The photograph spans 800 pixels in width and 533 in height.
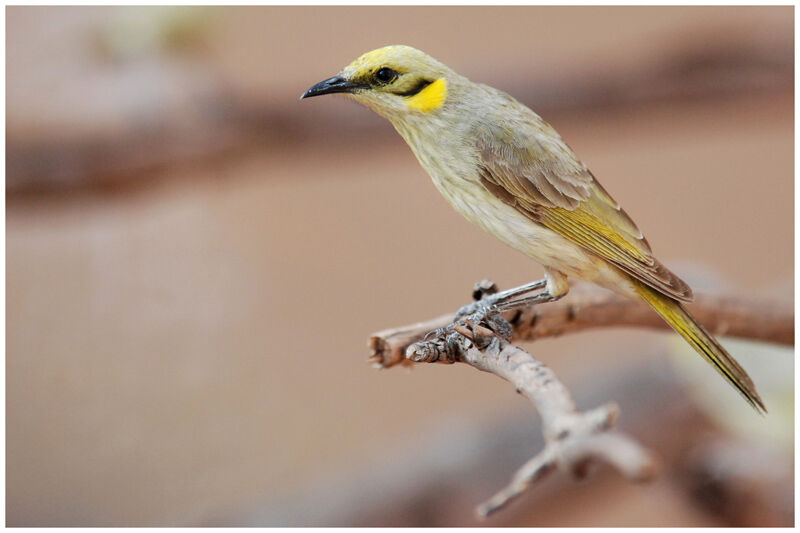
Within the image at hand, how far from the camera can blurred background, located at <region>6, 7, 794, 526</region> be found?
1411 millimetres

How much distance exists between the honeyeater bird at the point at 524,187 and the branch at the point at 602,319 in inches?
4.0

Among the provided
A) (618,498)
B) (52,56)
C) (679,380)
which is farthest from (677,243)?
(52,56)

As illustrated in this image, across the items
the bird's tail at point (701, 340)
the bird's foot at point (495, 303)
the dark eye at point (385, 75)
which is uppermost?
the dark eye at point (385, 75)

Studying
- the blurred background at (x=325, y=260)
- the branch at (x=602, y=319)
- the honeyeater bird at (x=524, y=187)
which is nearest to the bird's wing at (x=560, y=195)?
the honeyeater bird at (x=524, y=187)

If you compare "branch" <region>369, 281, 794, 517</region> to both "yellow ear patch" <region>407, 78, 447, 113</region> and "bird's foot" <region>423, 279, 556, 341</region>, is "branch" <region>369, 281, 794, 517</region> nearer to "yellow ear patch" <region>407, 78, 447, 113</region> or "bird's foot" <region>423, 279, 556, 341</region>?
"bird's foot" <region>423, 279, 556, 341</region>

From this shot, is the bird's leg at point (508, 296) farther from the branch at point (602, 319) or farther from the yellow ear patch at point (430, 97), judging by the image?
the yellow ear patch at point (430, 97)

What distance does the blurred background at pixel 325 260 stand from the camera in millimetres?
1411

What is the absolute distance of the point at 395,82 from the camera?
0.65m

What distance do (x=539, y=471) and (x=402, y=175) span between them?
1.52m

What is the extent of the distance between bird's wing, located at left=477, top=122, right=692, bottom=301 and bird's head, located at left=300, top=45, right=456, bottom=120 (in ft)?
0.20

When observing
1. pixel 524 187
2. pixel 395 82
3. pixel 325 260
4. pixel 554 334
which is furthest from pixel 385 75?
pixel 325 260

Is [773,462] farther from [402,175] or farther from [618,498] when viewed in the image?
[402,175]

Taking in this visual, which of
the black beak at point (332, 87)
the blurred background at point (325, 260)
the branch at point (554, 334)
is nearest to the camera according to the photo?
the branch at point (554, 334)

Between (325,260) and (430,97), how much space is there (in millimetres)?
1274
